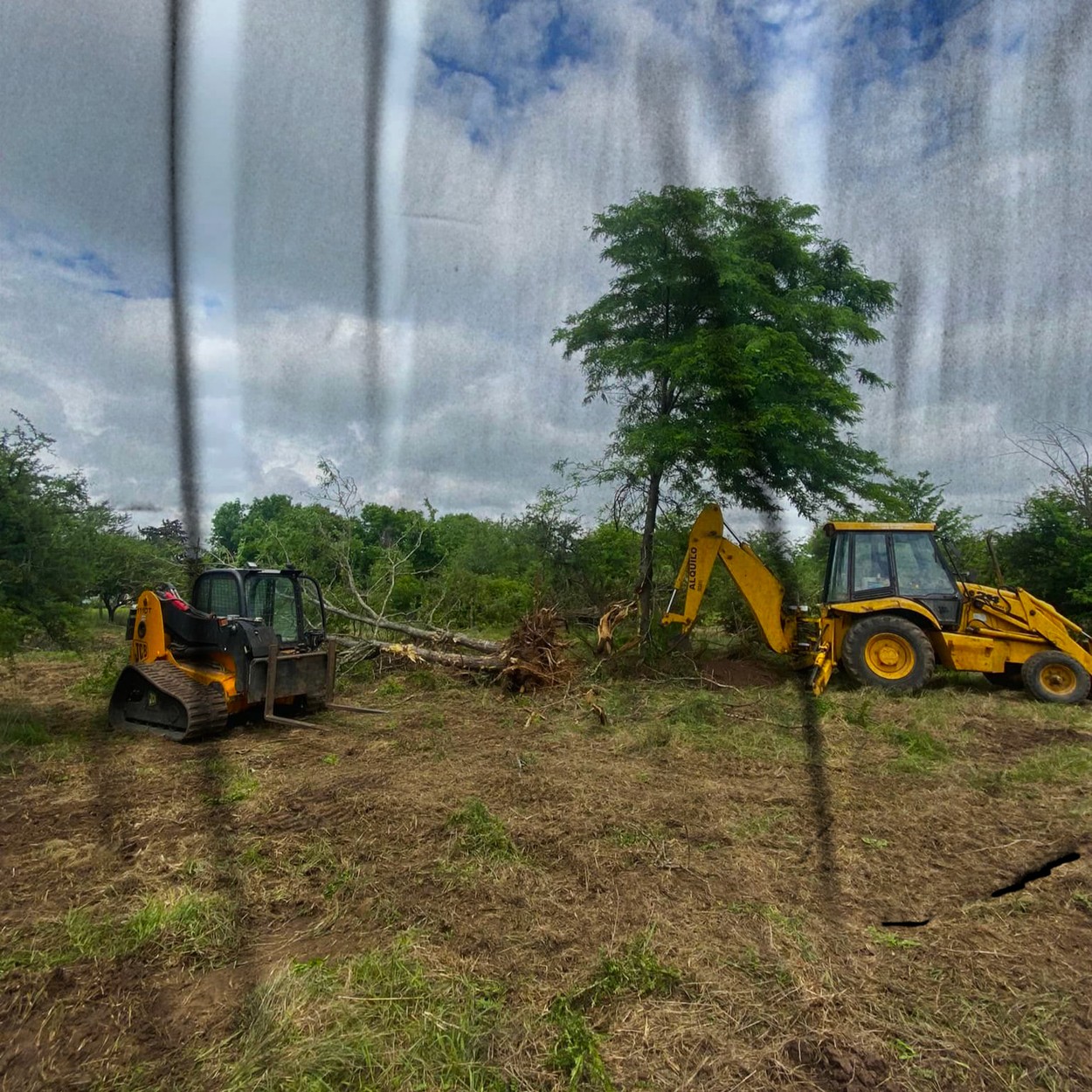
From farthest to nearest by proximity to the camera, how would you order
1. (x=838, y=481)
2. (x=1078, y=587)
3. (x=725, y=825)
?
1. (x=1078, y=587)
2. (x=838, y=481)
3. (x=725, y=825)

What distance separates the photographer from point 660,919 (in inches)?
124

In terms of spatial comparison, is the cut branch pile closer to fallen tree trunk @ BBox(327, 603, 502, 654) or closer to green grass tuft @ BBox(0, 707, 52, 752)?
fallen tree trunk @ BBox(327, 603, 502, 654)

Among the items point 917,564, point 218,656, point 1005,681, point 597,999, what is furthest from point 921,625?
point 218,656

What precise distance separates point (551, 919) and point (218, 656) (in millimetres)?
5661

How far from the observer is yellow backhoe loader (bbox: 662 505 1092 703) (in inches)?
345

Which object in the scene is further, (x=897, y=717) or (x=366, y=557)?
(x=366, y=557)

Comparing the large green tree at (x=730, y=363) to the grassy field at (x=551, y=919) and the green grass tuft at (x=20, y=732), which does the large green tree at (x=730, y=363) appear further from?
the green grass tuft at (x=20, y=732)

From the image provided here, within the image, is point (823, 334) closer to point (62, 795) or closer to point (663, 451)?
point (663, 451)

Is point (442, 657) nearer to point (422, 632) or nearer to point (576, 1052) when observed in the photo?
point (422, 632)

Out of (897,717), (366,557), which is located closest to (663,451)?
(897,717)

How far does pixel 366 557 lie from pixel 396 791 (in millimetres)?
7900

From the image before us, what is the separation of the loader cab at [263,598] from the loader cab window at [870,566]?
6.56m

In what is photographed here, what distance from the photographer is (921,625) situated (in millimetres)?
9133

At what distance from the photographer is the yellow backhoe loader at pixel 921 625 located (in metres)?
8.76
